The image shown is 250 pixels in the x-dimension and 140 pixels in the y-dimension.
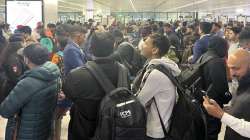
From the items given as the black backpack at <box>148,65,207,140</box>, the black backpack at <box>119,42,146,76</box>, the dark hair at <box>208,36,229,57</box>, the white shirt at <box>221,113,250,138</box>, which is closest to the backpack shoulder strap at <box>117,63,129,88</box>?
the black backpack at <box>148,65,207,140</box>

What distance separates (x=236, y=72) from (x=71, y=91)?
4.08ft

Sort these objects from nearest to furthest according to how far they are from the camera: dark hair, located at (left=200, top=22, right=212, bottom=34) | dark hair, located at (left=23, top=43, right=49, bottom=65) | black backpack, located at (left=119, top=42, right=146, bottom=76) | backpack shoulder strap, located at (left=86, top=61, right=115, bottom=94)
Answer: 1. backpack shoulder strap, located at (left=86, top=61, right=115, bottom=94)
2. dark hair, located at (left=23, top=43, right=49, bottom=65)
3. dark hair, located at (left=200, top=22, right=212, bottom=34)
4. black backpack, located at (left=119, top=42, right=146, bottom=76)

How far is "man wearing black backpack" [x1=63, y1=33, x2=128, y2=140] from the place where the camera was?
3.15 m

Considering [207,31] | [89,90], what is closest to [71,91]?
[89,90]

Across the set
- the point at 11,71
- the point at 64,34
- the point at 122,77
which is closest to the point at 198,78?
the point at 122,77

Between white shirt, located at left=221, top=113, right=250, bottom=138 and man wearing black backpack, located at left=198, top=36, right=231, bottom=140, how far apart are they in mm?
1540

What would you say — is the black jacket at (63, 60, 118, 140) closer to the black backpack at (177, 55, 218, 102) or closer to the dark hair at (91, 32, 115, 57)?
the dark hair at (91, 32, 115, 57)

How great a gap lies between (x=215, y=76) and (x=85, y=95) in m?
1.75

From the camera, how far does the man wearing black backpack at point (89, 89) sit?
315cm

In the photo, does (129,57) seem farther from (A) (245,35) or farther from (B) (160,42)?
(B) (160,42)

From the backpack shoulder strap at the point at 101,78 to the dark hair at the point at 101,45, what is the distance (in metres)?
0.11

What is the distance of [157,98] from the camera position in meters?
3.19

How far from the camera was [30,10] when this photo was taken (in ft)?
32.9

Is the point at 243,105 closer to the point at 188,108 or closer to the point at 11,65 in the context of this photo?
the point at 188,108
